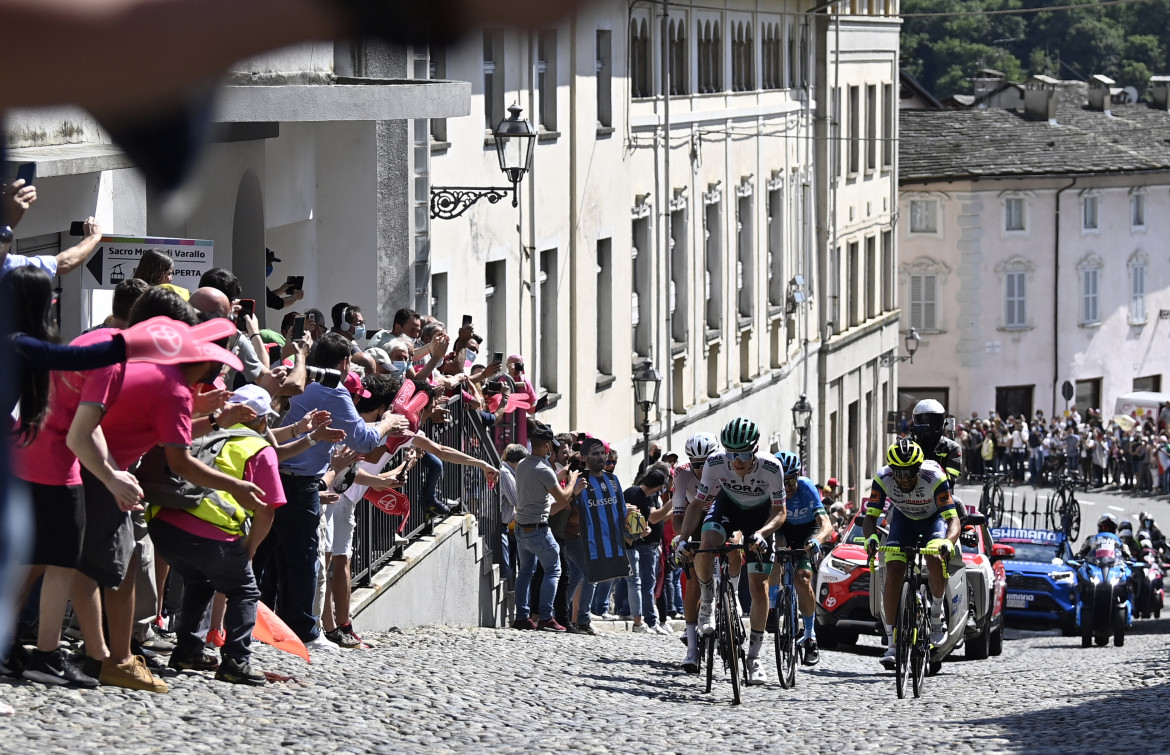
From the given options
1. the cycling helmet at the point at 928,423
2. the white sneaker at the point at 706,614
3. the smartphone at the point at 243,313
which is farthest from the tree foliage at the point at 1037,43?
the smartphone at the point at 243,313

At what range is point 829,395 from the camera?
49188 millimetres

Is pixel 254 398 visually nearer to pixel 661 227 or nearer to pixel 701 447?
pixel 701 447

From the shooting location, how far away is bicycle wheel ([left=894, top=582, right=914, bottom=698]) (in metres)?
13.8

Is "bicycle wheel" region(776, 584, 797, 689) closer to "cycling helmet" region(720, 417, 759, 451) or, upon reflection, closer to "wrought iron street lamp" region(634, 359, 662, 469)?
"cycling helmet" region(720, 417, 759, 451)

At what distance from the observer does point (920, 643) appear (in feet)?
46.2

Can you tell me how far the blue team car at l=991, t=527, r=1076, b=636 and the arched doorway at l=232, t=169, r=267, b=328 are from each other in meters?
11.6

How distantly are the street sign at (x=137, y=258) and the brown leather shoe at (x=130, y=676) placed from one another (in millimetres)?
2483

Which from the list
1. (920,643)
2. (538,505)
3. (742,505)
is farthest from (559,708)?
(538,505)

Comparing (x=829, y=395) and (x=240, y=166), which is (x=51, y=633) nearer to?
(x=240, y=166)

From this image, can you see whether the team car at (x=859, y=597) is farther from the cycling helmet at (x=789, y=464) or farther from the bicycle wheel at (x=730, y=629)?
the bicycle wheel at (x=730, y=629)

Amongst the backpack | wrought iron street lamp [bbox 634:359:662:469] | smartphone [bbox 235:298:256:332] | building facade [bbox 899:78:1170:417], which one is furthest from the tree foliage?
the backpack

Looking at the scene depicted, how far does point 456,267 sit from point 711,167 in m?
13.6

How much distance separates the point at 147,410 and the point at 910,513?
7.78 m

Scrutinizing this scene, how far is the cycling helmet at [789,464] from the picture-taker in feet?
46.1
